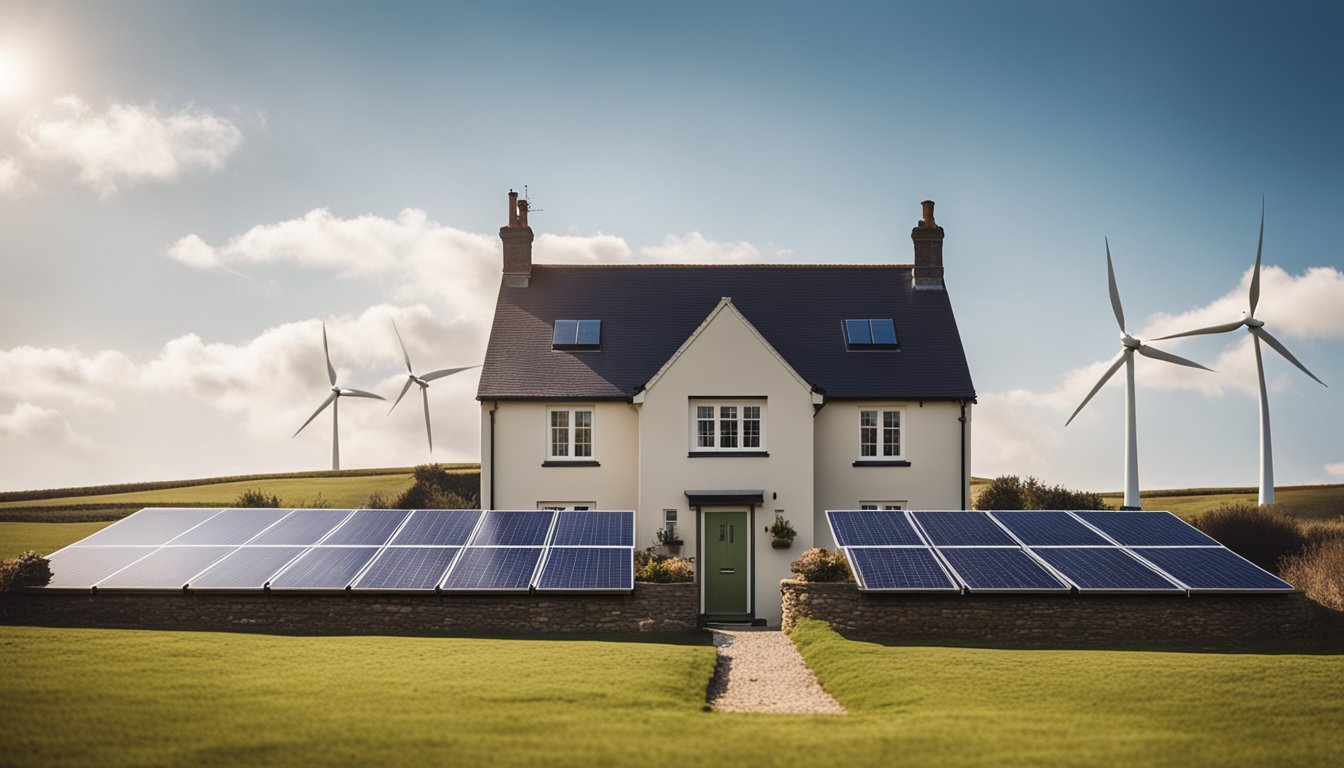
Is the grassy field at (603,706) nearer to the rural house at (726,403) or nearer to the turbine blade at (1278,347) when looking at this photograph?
the rural house at (726,403)

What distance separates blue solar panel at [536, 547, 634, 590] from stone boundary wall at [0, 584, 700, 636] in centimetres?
27

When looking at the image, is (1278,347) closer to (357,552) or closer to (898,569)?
(898,569)

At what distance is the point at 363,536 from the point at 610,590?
23.5ft

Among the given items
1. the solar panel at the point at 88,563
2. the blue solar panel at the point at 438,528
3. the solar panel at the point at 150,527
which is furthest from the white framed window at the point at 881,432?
the solar panel at the point at 88,563

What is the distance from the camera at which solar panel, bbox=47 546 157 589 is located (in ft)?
72.2

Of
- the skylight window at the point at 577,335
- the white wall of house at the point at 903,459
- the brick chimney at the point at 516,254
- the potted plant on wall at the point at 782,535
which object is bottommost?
the potted plant on wall at the point at 782,535

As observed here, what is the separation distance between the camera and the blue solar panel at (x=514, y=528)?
78.3 feet

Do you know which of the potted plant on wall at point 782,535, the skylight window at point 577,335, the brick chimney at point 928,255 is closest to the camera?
the potted plant on wall at point 782,535

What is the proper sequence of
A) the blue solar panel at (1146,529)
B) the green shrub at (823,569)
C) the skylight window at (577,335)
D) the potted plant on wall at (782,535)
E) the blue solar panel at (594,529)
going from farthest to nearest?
the skylight window at (577,335), the potted plant on wall at (782,535), the blue solar panel at (1146,529), the blue solar panel at (594,529), the green shrub at (823,569)

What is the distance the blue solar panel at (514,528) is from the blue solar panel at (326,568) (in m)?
2.70

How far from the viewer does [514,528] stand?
81.0 ft

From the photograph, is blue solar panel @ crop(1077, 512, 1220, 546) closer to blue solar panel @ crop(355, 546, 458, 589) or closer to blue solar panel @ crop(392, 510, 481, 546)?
blue solar panel @ crop(392, 510, 481, 546)

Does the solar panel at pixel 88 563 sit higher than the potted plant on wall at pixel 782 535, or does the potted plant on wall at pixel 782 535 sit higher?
the potted plant on wall at pixel 782 535

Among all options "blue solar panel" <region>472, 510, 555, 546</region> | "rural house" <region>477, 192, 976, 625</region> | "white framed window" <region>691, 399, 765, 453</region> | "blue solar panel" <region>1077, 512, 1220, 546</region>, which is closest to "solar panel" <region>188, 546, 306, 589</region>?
"blue solar panel" <region>472, 510, 555, 546</region>
